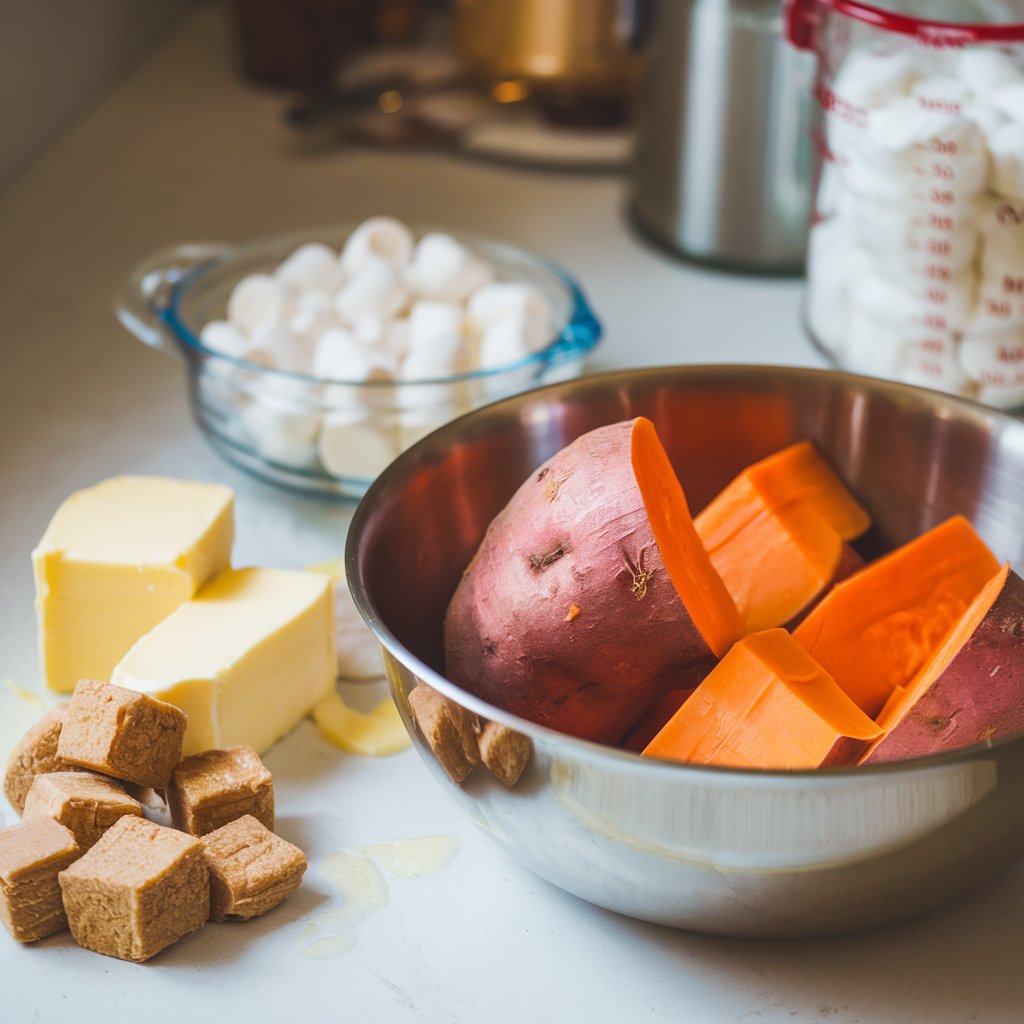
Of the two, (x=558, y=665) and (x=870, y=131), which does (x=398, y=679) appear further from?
(x=870, y=131)

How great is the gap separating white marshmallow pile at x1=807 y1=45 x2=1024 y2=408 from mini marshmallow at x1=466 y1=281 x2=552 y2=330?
28 cm

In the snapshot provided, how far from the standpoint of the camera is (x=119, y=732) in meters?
0.78

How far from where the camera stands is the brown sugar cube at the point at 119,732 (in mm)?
781

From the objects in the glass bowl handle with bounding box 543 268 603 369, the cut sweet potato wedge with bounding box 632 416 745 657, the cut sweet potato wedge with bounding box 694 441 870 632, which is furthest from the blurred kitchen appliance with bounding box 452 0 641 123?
the cut sweet potato wedge with bounding box 632 416 745 657

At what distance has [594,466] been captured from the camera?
0.81 m

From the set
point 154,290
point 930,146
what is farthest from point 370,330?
point 930,146

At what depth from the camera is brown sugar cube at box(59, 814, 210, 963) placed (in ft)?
2.32

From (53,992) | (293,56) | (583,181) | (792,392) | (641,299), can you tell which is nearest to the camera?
(53,992)

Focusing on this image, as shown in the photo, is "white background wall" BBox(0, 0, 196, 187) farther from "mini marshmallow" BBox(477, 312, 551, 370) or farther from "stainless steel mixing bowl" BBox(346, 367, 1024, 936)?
"stainless steel mixing bowl" BBox(346, 367, 1024, 936)

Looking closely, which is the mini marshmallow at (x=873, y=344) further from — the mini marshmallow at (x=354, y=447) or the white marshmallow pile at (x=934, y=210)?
the mini marshmallow at (x=354, y=447)

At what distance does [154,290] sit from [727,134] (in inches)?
23.8

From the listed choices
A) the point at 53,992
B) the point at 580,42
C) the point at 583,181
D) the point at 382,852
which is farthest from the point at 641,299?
the point at 53,992

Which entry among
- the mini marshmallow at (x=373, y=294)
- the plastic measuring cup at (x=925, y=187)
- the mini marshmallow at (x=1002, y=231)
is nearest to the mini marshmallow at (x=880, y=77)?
the plastic measuring cup at (x=925, y=187)

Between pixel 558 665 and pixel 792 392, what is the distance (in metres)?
0.31
